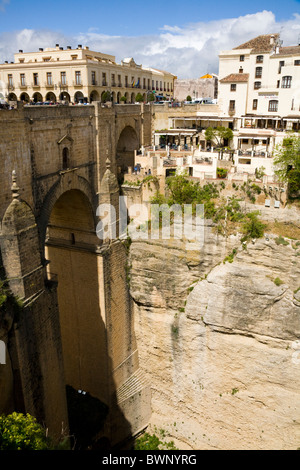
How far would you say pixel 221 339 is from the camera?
51.4 feet

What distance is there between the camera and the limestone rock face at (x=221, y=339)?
48.1 ft

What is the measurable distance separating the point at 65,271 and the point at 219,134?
40.6ft

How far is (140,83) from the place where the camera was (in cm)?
3547

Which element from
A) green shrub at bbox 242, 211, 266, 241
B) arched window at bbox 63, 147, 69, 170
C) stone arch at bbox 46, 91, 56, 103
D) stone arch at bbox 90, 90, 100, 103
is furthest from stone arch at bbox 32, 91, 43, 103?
green shrub at bbox 242, 211, 266, 241

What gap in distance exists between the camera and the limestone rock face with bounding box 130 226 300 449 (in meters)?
14.7

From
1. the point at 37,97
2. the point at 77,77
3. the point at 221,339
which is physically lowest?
the point at 221,339

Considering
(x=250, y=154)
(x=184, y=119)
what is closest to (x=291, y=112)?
(x=250, y=154)

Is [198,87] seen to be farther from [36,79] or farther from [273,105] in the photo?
[36,79]

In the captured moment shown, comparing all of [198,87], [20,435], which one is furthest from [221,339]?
[198,87]

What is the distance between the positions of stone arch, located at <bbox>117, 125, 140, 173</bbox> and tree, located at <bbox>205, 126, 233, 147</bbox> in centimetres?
445

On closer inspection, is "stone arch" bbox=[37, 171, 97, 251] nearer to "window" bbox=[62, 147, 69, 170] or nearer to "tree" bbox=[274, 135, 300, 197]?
"window" bbox=[62, 147, 69, 170]

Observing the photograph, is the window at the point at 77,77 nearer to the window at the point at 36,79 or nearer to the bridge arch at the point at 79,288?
the window at the point at 36,79

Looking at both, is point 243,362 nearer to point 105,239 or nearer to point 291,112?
point 105,239
